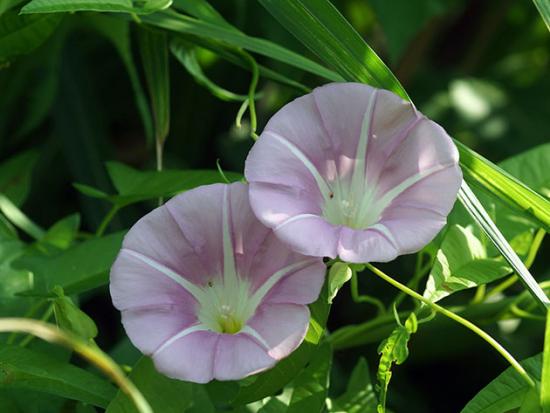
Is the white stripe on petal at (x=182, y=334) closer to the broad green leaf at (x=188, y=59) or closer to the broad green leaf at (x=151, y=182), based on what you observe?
the broad green leaf at (x=151, y=182)

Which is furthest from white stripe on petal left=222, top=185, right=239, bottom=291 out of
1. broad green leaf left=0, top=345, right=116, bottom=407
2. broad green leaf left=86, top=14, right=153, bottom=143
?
broad green leaf left=86, top=14, right=153, bottom=143

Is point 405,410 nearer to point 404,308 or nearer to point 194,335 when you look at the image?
point 404,308

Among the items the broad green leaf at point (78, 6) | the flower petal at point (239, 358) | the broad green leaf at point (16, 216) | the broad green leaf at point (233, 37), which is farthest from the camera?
the broad green leaf at point (16, 216)

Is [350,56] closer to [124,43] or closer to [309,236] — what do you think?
[309,236]

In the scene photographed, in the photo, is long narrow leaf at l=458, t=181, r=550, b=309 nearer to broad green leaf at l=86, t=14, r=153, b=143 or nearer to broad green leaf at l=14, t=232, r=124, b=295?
broad green leaf at l=14, t=232, r=124, b=295

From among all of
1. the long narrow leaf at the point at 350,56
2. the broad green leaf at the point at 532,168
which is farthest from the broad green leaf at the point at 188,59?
the broad green leaf at the point at 532,168
